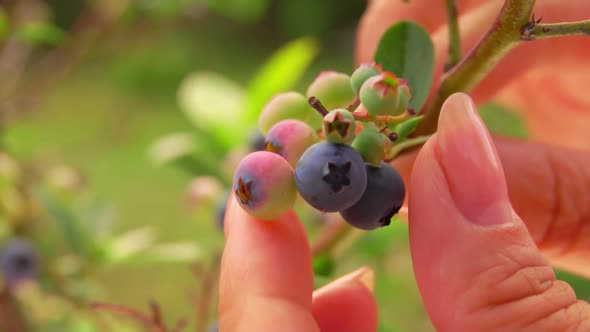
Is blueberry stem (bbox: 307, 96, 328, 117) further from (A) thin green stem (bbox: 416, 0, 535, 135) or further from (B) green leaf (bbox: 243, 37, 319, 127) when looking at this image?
(B) green leaf (bbox: 243, 37, 319, 127)

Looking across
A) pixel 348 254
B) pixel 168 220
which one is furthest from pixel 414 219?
pixel 168 220

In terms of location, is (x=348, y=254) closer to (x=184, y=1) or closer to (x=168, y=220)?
(x=184, y=1)

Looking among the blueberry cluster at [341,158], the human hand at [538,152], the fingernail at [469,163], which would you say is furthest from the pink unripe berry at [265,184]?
the human hand at [538,152]

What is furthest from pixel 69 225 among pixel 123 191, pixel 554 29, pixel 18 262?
pixel 123 191

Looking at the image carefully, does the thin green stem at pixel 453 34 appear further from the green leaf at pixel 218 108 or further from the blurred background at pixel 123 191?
the green leaf at pixel 218 108

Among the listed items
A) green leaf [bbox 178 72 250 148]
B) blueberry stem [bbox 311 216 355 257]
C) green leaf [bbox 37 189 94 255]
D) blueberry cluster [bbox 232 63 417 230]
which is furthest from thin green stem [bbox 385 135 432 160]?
green leaf [bbox 37 189 94 255]

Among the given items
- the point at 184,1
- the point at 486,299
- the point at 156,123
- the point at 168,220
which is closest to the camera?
the point at 486,299
